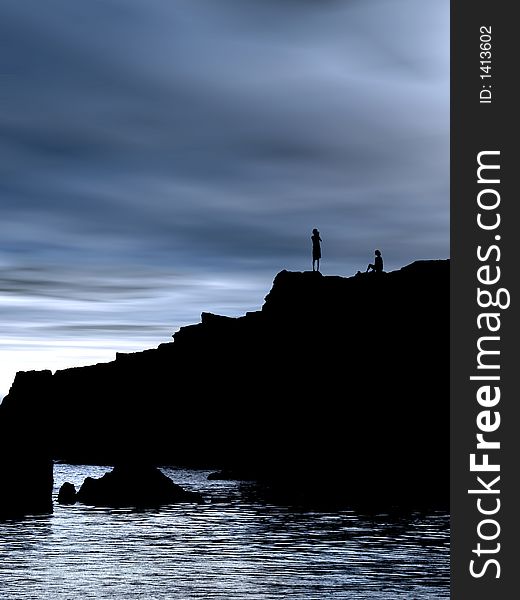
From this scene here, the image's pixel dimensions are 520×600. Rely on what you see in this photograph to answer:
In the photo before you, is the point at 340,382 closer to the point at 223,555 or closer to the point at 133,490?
the point at 133,490

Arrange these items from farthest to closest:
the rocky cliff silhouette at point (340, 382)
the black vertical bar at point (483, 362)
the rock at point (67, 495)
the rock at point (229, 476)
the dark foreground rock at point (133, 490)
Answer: the rocky cliff silhouette at point (340, 382)
the rock at point (229, 476)
the rock at point (67, 495)
the dark foreground rock at point (133, 490)
the black vertical bar at point (483, 362)

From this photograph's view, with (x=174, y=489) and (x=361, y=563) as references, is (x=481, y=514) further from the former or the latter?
(x=174, y=489)

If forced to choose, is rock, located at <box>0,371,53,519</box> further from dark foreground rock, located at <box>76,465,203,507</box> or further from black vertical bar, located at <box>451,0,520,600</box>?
black vertical bar, located at <box>451,0,520,600</box>

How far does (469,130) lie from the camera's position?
64.2 ft

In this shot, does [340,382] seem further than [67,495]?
Yes

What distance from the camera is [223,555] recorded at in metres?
44.9

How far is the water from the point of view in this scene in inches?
1362

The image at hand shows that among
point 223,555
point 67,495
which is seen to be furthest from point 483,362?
point 67,495

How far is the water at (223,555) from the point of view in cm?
3459

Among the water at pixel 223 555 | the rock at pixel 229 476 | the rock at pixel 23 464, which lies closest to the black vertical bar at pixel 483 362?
the water at pixel 223 555

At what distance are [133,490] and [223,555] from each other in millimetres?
29962

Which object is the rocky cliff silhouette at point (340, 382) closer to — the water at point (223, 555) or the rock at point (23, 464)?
the water at point (223, 555)

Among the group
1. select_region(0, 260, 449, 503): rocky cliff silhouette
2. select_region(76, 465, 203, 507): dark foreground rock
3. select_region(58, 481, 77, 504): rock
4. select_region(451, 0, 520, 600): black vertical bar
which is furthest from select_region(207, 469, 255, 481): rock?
select_region(451, 0, 520, 600): black vertical bar

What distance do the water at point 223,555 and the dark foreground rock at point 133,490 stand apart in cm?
379
